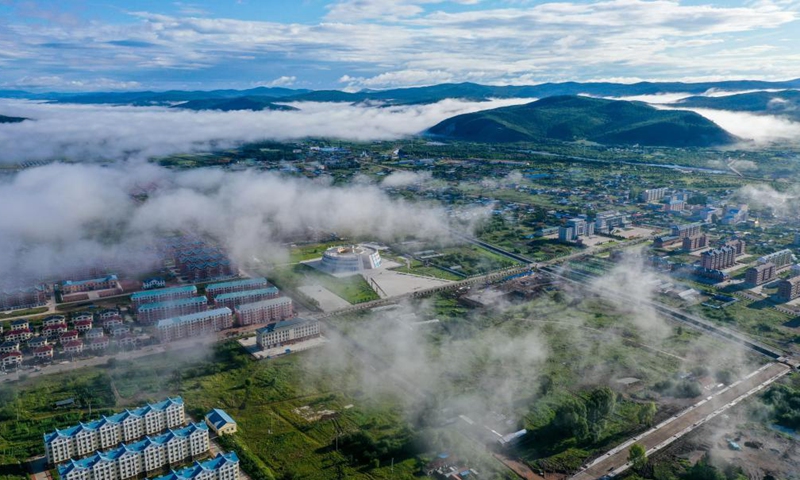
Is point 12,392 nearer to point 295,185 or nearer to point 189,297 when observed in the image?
point 189,297

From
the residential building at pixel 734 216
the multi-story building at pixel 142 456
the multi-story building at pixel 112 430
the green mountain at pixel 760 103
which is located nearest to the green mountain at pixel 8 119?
the multi-story building at pixel 112 430

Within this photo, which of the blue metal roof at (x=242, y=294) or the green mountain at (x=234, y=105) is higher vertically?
the green mountain at (x=234, y=105)

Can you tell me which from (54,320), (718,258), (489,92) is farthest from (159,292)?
(489,92)

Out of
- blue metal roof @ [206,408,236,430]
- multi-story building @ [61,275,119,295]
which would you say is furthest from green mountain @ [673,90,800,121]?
blue metal roof @ [206,408,236,430]

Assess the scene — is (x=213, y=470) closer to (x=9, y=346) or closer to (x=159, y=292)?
(x=9, y=346)

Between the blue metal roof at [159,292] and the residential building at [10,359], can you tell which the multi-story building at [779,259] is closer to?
the blue metal roof at [159,292]

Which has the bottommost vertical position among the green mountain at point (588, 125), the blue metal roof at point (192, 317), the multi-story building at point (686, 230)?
the multi-story building at point (686, 230)
